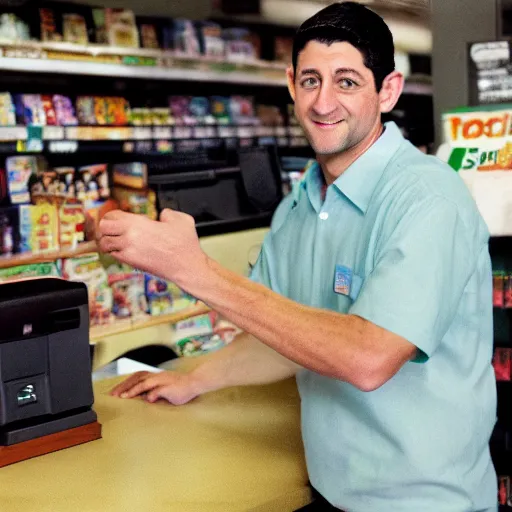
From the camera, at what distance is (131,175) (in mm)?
4324

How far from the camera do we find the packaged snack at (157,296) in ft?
15.0

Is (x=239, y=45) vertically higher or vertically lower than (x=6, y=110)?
higher

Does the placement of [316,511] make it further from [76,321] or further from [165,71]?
[165,71]

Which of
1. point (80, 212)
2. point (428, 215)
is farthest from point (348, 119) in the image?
point (80, 212)

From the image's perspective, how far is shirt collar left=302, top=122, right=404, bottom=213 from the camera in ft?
5.39

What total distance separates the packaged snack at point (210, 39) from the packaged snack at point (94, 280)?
1.36m

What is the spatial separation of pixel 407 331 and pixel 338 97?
543mm

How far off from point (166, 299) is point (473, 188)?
2.30 m

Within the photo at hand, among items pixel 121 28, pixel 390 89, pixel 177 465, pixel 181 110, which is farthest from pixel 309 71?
pixel 181 110

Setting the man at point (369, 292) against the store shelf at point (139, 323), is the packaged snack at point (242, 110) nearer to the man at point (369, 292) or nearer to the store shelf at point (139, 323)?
the store shelf at point (139, 323)

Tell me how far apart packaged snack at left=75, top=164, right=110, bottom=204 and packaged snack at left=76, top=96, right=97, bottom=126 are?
228 mm

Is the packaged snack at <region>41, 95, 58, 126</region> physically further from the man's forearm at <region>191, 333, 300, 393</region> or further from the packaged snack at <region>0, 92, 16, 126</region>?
the man's forearm at <region>191, 333, 300, 393</region>

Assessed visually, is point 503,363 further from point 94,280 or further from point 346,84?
point 94,280

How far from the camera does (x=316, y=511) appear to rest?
174cm
